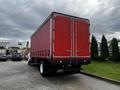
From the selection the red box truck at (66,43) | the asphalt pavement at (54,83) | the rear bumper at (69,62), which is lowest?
the asphalt pavement at (54,83)

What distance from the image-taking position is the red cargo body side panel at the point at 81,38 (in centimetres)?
1054

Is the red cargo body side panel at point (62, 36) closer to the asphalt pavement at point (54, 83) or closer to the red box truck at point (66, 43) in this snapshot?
the red box truck at point (66, 43)

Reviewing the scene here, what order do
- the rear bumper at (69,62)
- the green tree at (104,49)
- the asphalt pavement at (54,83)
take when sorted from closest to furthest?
1. the asphalt pavement at (54,83)
2. the rear bumper at (69,62)
3. the green tree at (104,49)

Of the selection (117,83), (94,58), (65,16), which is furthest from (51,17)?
(94,58)

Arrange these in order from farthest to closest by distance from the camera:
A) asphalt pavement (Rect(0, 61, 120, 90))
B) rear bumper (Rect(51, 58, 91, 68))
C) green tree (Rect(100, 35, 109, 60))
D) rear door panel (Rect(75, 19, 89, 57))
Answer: green tree (Rect(100, 35, 109, 60)) < rear door panel (Rect(75, 19, 89, 57)) < rear bumper (Rect(51, 58, 91, 68)) < asphalt pavement (Rect(0, 61, 120, 90))

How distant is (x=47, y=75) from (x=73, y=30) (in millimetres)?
3472

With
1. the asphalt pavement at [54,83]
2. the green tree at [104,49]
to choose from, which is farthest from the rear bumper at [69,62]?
the green tree at [104,49]

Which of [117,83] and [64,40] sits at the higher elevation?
[64,40]

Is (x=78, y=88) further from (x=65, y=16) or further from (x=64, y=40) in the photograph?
(x=65, y=16)

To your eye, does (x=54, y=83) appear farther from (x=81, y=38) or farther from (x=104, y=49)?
(x=104, y=49)

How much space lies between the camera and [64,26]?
1007cm

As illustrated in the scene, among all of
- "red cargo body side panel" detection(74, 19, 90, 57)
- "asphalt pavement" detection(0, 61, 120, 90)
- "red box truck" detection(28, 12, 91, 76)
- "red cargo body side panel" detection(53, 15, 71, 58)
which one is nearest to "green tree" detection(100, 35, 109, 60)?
"red cargo body side panel" detection(74, 19, 90, 57)

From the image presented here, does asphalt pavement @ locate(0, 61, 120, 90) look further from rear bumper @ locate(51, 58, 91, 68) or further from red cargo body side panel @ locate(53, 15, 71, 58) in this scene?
red cargo body side panel @ locate(53, 15, 71, 58)

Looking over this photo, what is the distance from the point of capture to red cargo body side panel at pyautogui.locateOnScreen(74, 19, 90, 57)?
34.6 ft
